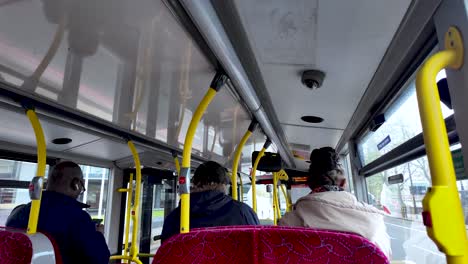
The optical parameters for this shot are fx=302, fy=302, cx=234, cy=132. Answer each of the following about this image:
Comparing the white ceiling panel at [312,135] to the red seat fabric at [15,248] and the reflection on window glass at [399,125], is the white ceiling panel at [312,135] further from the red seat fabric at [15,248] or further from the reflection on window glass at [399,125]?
the red seat fabric at [15,248]

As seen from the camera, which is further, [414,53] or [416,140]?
[416,140]

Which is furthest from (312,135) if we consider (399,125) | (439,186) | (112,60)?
(439,186)

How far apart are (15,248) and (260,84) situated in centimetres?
165

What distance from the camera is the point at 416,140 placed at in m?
1.70

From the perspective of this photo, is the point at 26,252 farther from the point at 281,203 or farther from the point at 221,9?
the point at 281,203

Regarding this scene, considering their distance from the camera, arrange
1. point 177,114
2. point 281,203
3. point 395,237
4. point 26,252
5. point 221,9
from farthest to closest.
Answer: point 281,203
point 395,237
point 177,114
point 26,252
point 221,9

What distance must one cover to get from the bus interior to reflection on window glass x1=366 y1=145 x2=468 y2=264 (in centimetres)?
1

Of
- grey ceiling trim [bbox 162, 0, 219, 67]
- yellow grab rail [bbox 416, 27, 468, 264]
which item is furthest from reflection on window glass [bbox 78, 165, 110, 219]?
yellow grab rail [bbox 416, 27, 468, 264]

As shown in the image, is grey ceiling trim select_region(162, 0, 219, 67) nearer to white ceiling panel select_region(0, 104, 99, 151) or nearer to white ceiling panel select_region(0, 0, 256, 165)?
white ceiling panel select_region(0, 0, 256, 165)

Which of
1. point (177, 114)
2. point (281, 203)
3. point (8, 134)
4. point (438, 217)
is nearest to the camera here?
point (438, 217)

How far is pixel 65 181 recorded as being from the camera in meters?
2.14

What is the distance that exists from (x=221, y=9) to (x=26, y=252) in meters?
1.44

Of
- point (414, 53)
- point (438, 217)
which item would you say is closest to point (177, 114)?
point (414, 53)


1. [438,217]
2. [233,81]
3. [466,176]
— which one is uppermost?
[233,81]
